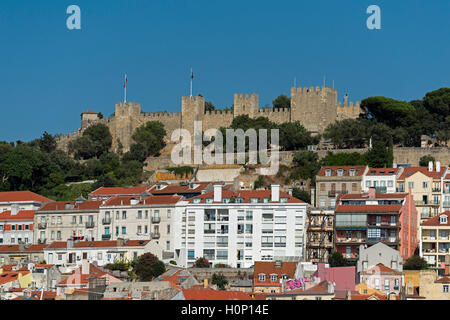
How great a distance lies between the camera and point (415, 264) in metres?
47.1

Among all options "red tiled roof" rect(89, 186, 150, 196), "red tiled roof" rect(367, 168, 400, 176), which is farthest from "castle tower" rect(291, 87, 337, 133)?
"red tiled roof" rect(89, 186, 150, 196)

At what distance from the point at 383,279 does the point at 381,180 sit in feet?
59.3

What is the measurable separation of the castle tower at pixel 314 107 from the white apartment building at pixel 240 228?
2589cm

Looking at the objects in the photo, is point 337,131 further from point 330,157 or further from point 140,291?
point 140,291

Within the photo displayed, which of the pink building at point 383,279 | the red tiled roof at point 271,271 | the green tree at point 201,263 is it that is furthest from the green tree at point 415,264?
the green tree at point 201,263

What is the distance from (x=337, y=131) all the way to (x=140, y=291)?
37.5m

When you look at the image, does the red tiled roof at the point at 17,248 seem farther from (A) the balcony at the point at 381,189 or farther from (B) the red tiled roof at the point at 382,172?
(B) the red tiled roof at the point at 382,172

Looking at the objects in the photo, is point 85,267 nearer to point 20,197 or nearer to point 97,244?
point 97,244

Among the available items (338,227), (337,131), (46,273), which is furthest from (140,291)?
(337,131)

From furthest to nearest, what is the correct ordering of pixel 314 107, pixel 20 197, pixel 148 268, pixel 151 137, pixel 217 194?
1. pixel 151 137
2. pixel 314 107
3. pixel 20 197
4. pixel 217 194
5. pixel 148 268

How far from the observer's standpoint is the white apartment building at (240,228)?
53625 mm

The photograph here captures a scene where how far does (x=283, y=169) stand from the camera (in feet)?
231

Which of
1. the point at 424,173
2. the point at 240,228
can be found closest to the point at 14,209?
the point at 240,228

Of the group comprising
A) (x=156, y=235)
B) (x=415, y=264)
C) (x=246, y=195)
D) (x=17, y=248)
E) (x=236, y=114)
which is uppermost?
(x=236, y=114)
